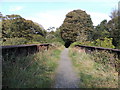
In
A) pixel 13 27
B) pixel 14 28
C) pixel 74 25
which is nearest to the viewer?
pixel 13 27

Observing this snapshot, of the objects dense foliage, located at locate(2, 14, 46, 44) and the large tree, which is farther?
the large tree

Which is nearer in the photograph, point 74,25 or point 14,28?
point 14,28

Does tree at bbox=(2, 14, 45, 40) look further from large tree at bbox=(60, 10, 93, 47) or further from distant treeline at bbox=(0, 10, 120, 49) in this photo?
large tree at bbox=(60, 10, 93, 47)

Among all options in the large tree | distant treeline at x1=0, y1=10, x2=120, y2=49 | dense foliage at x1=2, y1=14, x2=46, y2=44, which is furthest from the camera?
the large tree

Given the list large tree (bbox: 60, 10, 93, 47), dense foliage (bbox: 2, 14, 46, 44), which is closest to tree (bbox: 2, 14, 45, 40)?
dense foliage (bbox: 2, 14, 46, 44)

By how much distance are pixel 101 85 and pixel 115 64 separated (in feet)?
5.46

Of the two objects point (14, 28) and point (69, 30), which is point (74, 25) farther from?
point (14, 28)

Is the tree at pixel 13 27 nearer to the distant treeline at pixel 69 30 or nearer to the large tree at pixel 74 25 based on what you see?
the distant treeline at pixel 69 30

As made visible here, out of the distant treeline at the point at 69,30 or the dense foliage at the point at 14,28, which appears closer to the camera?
the distant treeline at the point at 69,30

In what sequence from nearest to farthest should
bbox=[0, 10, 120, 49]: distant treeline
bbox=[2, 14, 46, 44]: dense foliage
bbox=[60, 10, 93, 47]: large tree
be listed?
1. bbox=[0, 10, 120, 49]: distant treeline
2. bbox=[2, 14, 46, 44]: dense foliage
3. bbox=[60, 10, 93, 47]: large tree

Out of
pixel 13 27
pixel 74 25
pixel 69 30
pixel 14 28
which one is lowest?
pixel 14 28

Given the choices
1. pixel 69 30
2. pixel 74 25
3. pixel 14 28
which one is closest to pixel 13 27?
pixel 14 28

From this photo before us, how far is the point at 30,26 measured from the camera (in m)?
28.8

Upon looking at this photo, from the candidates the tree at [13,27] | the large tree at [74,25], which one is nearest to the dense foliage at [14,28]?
the tree at [13,27]
